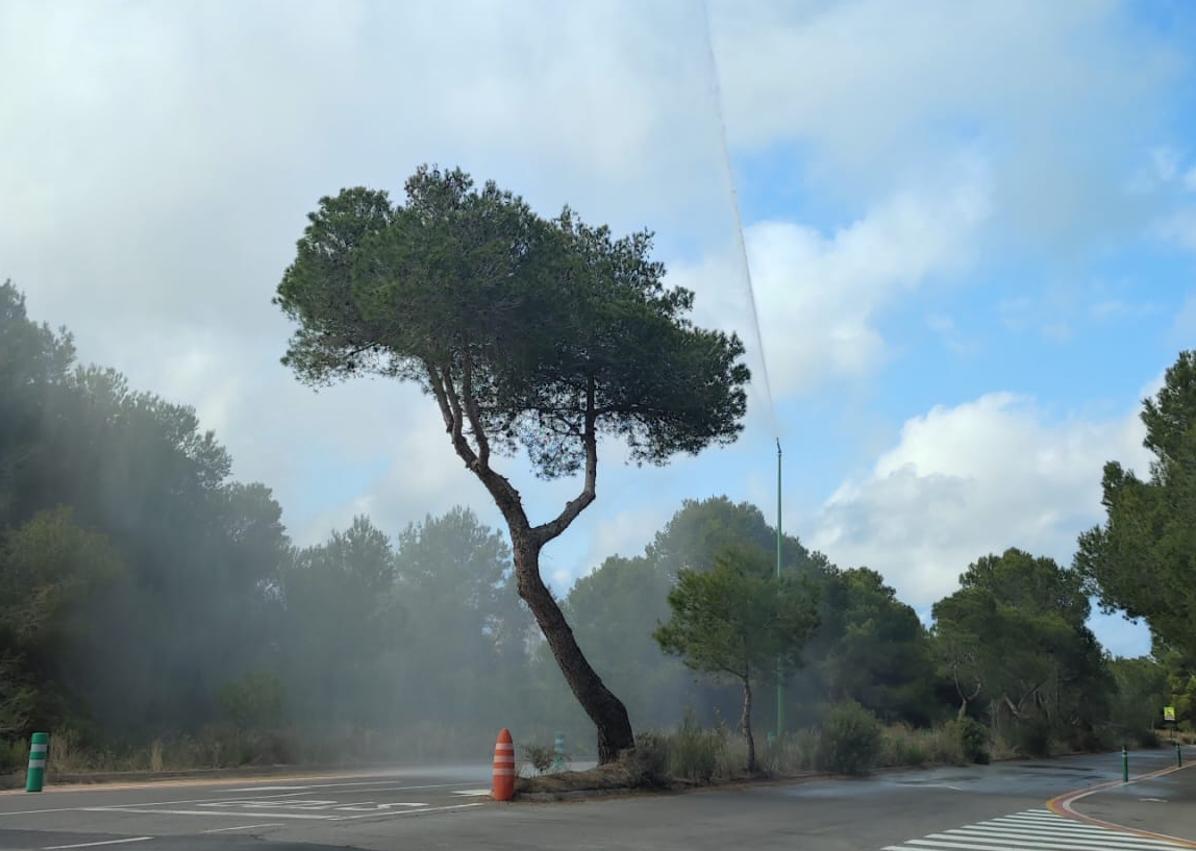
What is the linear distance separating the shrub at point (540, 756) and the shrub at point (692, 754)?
108 inches

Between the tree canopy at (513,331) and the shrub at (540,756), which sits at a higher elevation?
the tree canopy at (513,331)

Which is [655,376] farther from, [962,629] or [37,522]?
[962,629]

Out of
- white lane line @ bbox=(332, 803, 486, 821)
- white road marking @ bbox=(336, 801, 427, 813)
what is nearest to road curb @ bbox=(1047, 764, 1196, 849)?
white lane line @ bbox=(332, 803, 486, 821)

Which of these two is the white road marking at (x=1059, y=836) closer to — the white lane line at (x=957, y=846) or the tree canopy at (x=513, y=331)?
the white lane line at (x=957, y=846)

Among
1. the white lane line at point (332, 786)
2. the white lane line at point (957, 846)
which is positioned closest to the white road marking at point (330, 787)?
the white lane line at point (332, 786)

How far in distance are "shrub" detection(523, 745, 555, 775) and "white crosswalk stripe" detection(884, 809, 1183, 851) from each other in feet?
23.4

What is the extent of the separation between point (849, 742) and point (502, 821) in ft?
57.3

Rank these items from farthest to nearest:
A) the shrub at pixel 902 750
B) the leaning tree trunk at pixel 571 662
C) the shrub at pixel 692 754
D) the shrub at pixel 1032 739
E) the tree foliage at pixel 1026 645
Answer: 1. the tree foliage at pixel 1026 645
2. the shrub at pixel 1032 739
3. the shrub at pixel 902 750
4. the shrub at pixel 692 754
5. the leaning tree trunk at pixel 571 662

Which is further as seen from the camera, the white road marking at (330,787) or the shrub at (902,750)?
the shrub at (902,750)

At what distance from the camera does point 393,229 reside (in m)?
18.3

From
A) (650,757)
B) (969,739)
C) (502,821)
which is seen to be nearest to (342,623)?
(650,757)

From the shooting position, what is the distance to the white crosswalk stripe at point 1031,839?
41.2ft

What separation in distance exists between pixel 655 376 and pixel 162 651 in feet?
62.3

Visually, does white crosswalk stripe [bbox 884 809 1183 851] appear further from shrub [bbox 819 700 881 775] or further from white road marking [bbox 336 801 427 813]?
shrub [bbox 819 700 881 775]
